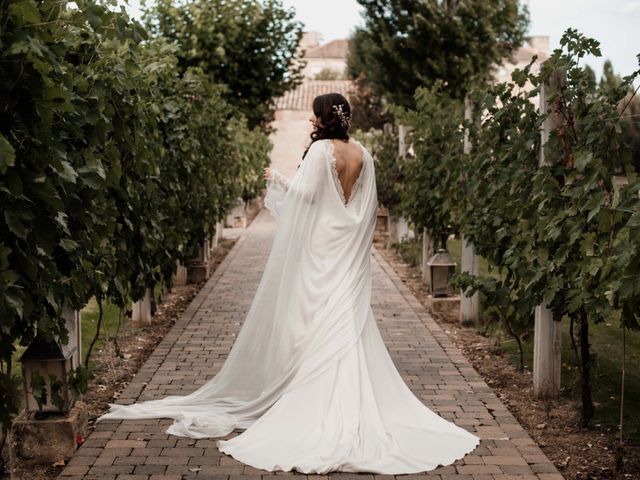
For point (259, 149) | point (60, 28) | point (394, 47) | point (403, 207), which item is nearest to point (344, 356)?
point (60, 28)

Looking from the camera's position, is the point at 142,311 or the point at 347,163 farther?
the point at 142,311

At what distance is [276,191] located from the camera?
613 cm

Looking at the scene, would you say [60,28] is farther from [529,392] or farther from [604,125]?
[529,392]

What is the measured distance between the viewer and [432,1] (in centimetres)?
3172

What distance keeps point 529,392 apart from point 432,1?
26950 millimetres


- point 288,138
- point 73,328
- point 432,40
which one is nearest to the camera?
point 73,328

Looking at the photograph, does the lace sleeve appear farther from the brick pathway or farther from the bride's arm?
the brick pathway

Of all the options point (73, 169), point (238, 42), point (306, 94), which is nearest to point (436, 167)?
point (73, 169)

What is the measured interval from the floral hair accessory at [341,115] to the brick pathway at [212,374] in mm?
1968

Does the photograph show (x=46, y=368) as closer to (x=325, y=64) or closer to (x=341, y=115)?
(x=341, y=115)

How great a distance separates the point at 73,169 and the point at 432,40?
94.6 feet

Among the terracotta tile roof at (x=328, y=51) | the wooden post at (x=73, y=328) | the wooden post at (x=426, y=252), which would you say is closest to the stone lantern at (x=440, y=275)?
the wooden post at (x=426, y=252)

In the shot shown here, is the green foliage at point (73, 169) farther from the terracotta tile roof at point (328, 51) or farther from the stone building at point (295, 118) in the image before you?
the terracotta tile roof at point (328, 51)

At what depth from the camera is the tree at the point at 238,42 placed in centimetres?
2036
